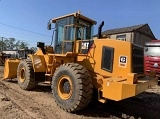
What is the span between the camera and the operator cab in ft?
22.9

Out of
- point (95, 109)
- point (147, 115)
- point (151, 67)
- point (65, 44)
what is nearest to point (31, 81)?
point (65, 44)

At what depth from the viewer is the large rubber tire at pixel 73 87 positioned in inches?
218

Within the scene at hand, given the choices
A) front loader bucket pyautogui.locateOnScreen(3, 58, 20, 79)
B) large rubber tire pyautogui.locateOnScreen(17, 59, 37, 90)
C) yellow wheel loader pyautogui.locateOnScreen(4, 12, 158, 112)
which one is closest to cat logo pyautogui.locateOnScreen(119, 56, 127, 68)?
yellow wheel loader pyautogui.locateOnScreen(4, 12, 158, 112)

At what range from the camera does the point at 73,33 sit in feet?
23.4

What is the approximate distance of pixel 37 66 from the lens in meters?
8.07

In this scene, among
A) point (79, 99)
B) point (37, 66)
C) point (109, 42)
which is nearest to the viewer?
point (79, 99)

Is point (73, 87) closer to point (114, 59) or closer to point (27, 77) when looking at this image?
point (114, 59)

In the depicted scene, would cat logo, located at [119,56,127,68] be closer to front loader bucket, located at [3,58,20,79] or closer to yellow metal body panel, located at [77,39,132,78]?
yellow metal body panel, located at [77,39,132,78]

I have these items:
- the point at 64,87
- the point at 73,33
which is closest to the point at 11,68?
the point at 73,33

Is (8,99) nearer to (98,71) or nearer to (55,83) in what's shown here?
(55,83)

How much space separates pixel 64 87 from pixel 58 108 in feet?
2.04

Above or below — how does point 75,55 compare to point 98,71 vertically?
above

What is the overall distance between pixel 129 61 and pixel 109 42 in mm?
793

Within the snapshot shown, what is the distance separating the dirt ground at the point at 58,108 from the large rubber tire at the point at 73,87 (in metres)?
0.26
